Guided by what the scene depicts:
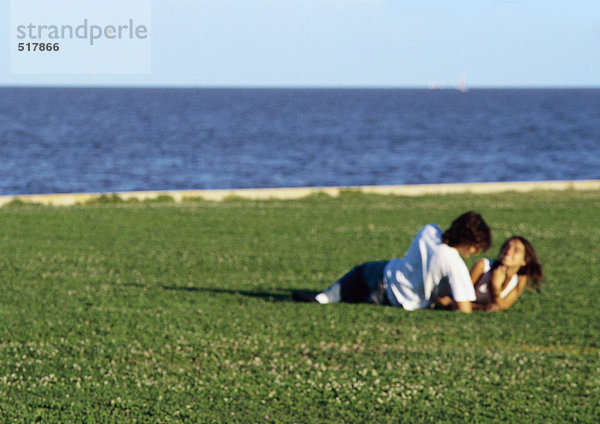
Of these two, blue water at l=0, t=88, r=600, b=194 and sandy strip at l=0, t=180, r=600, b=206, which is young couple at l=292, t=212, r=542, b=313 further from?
Result: blue water at l=0, t=88, r=600, b=194

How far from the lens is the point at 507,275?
33.9 feet

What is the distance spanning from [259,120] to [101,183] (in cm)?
6962

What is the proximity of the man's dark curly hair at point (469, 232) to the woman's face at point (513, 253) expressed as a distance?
1.51ft

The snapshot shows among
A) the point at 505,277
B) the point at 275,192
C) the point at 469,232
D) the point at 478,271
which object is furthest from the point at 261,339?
the point at 275,192

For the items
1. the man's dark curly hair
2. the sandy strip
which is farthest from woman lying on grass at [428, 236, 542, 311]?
the sandy strip

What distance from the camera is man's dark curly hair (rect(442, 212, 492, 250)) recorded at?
960 cm

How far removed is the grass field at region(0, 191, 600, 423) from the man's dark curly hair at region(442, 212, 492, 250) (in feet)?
3.06

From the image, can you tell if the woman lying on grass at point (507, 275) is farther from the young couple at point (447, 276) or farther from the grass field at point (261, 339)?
the grass field at point (261, 339)

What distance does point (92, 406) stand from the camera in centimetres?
660

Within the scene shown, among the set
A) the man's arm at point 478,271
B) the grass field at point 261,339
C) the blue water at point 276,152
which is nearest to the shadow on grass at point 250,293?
the grass field at point 261,339

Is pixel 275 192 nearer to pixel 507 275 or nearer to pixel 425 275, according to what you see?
pixel 507 275

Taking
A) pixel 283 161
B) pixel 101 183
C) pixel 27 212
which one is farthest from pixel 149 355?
pixel 283 161

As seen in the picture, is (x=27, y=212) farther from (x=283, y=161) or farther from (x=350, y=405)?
(x=283, y=161)

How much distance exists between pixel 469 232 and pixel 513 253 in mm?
843
